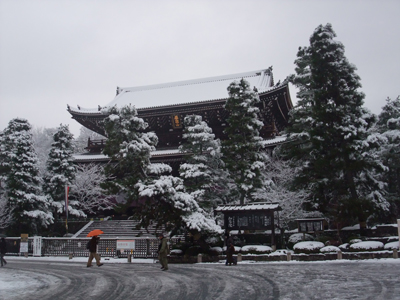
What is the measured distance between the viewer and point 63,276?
13070 millimetres

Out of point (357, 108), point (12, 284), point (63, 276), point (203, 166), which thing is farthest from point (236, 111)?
point (12, 284)

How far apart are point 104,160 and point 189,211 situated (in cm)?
1717

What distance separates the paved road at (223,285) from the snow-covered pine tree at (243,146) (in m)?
9.07

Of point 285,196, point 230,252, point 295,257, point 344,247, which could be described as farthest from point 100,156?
point 344,247

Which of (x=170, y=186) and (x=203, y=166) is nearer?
(x=170, y=186)

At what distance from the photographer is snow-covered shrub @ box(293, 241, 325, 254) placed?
1666cm

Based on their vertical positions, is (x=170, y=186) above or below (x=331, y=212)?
above

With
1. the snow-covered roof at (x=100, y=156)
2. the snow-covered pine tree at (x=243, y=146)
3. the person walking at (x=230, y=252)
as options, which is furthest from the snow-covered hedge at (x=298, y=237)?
the snow-covered roof at (x=100, y=156)

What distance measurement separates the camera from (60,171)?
29016mm

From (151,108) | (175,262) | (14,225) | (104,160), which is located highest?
(151,108)

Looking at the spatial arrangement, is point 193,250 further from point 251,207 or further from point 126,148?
point 126,148

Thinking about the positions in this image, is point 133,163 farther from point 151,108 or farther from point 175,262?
point 151,108

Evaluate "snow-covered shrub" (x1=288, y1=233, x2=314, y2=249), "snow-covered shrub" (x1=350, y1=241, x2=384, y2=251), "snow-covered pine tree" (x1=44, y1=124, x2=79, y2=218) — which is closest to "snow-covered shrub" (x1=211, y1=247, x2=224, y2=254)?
"snow-covered shrub" (x1=288, y1=233, x2=314, y2=249)

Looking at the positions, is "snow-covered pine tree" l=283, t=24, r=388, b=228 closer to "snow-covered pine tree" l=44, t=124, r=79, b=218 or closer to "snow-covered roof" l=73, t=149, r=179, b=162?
"snow-covered roof" l=73, t=149, r=179, b=162
